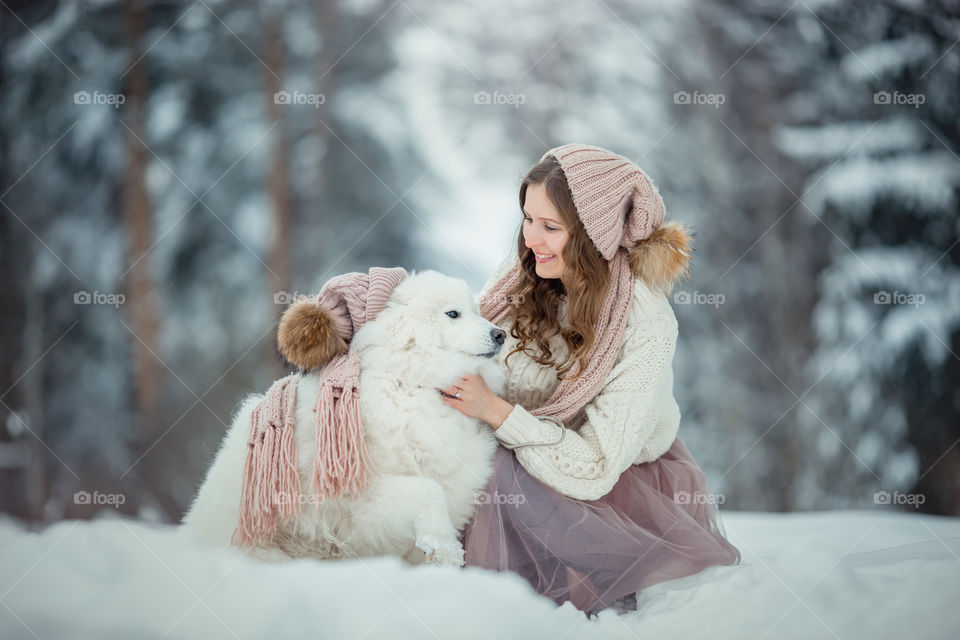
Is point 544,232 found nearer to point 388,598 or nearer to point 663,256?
point 663,256

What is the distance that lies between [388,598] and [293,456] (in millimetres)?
470

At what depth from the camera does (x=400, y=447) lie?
209cm

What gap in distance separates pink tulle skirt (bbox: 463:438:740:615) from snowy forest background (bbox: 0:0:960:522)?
3027mm

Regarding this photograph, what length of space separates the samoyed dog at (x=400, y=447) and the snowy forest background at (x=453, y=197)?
308 cm

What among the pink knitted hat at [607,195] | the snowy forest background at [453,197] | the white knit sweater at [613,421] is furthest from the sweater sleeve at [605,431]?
the snowy forest background at [453,197]

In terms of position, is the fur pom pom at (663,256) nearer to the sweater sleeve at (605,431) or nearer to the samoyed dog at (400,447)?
the sweater sleeve at (605,431)

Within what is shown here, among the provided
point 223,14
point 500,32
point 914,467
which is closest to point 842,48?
point 500,32

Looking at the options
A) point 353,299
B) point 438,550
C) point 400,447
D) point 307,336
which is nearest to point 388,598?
point 438,550

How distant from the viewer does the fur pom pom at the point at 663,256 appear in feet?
7.70

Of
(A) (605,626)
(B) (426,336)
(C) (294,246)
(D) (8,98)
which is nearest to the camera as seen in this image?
(A) (605,626)

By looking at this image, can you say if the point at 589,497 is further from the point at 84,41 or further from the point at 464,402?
the point at 84,41

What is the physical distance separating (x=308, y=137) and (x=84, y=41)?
5.11 feet

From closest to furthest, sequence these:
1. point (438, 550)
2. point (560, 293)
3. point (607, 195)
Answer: point (438, 550), point (607, 195), point (560, 293)

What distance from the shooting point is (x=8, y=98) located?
4953 millimetres
